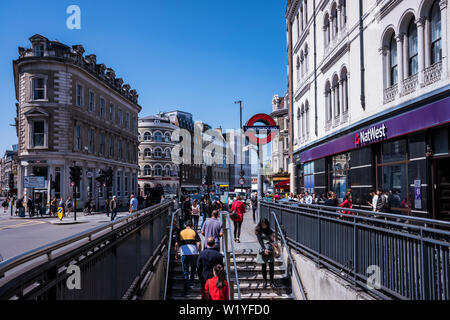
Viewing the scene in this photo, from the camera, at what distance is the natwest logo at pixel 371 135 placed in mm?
14328

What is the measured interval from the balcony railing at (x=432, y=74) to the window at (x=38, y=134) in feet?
114

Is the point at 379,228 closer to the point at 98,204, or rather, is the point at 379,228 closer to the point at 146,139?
the point at 98,204

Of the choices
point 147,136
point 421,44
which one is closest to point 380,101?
point 421,44

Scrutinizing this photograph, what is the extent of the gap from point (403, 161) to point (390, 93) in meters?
2.76

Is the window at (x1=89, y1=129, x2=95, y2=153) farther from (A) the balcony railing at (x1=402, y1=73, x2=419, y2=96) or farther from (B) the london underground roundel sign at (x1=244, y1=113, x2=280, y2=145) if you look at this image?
(A) the balcony railing at (x1=402, y1=73, x2=419, y2=96)

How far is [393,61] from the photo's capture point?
47.1 feet

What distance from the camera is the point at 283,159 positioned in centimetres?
5700

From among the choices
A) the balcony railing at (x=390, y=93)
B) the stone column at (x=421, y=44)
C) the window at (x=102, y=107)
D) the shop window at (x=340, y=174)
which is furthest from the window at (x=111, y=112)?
the stone column at (x=421, y=44)

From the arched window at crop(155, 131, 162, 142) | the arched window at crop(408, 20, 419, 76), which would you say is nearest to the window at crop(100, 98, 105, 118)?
the arched window at crop(155, 131, 162, 142)

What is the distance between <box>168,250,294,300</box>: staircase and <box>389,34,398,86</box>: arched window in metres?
8.31

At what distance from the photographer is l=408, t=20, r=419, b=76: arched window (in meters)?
12.6

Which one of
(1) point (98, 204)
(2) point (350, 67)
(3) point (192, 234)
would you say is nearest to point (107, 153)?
(1) point (98, 204)

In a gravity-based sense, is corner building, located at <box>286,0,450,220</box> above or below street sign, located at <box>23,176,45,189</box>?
above

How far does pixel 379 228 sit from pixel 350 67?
535 inches
